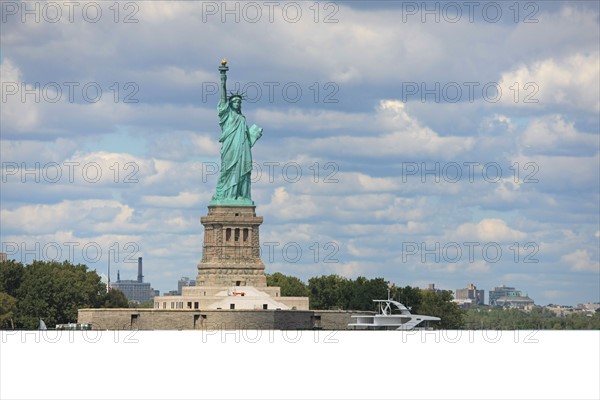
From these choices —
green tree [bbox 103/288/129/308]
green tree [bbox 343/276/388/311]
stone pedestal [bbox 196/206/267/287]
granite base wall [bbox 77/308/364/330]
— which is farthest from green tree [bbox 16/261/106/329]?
green tree [bbox 343/276/388/311]

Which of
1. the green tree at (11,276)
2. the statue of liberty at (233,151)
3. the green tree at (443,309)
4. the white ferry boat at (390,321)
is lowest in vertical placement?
the white ferry boat at (390,321)

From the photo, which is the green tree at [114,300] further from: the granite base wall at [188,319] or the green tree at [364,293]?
the granite base wall at [188,319]

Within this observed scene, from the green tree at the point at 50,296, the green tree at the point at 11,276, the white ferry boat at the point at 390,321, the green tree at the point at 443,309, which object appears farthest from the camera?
the green tree at the point at 443,309

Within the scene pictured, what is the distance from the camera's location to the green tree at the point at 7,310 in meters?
154

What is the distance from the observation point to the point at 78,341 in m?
123

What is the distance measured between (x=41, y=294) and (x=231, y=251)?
1714 cm

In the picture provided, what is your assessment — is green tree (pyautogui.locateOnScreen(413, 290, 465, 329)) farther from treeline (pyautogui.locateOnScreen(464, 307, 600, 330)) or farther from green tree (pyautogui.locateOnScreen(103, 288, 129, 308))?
green tree (pyautogui.locateOnScreen(103, 288, 129, 308))

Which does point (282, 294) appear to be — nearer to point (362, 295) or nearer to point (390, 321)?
point (362, 295)

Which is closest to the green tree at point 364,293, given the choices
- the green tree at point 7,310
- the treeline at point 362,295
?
the treeline at point 362,295

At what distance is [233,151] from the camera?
162875mm

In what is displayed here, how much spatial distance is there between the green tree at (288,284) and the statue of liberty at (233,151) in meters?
18.5

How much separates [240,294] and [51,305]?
20.0 metres

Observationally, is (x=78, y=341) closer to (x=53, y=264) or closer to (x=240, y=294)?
(x=240, y=294)

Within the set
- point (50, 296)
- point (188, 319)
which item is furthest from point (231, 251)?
point (50, 296)
